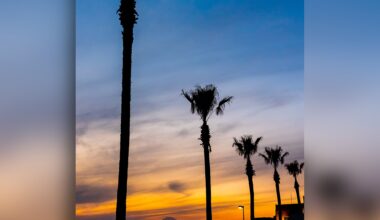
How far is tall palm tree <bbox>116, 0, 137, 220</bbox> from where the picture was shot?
6.69 m

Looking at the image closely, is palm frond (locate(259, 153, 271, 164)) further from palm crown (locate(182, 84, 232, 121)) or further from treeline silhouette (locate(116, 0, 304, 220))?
palm crown (locate(182, 84, 232, 121))

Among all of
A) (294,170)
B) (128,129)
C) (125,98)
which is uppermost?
(125,98)

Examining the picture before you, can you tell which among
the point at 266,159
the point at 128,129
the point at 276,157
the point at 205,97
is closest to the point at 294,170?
the point at 276,157

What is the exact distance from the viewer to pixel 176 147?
272 inches

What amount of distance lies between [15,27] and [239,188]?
11.1 ft

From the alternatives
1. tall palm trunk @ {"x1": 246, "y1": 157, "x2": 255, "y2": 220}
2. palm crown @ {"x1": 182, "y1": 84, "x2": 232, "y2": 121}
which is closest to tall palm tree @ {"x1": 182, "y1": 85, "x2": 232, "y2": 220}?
palm crown @ {"x1": 182, "y1": 84, "x2": 232, "y2": 121}

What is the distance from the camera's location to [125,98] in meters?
6.88

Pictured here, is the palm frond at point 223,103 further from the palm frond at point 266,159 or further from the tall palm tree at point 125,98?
the tall palm tree at point 125,98

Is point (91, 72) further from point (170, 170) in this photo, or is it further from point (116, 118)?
point (170, 170)

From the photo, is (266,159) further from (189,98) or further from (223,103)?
(189,98)

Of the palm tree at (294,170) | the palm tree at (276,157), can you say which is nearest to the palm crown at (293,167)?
the palm tree at (294,170)

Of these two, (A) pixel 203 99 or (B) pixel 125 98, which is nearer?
(B) pixel 125 98

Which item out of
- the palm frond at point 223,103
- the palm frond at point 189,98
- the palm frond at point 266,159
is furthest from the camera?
the palm frond at point 266,159

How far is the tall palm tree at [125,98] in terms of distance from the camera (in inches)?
263
